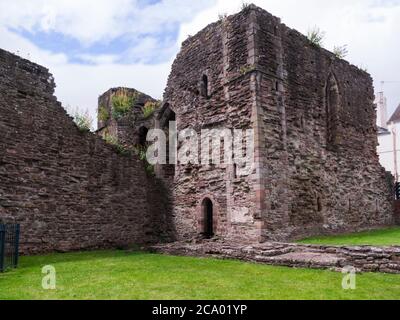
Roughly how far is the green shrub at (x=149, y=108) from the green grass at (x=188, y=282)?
31.7 feet

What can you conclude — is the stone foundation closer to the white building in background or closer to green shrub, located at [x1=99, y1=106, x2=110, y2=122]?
green shrub, located at [x1=99, y1=106, x2=110, y2=122]

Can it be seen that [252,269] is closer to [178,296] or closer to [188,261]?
[188,261]

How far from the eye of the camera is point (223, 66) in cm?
1533

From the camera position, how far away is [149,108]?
19875 mm

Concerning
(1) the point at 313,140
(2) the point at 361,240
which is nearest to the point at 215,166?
(1) the point at 313,140

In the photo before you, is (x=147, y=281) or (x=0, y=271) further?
(x=0, y=271)

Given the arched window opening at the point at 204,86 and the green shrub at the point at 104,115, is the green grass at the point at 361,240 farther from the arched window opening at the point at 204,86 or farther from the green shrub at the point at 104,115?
the green shrub at the point at 104,115

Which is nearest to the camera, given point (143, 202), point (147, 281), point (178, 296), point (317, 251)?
point (178, 296)

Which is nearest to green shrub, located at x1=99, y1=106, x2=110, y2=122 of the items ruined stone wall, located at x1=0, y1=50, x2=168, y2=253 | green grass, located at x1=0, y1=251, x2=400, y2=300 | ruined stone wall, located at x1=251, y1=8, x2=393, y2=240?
ruined stone wall, located at x1=0, y1=50, x2=168, y2=253

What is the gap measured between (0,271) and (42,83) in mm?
7022

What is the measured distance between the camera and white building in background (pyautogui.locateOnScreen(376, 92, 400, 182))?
35.8m

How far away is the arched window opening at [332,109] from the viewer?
17453 millimetres

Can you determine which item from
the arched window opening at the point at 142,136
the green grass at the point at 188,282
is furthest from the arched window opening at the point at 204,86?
the green grass at the point at 188,282
